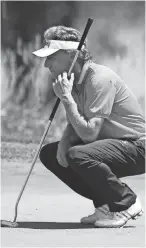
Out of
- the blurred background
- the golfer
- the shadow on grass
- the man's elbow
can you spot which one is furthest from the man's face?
the blurred background

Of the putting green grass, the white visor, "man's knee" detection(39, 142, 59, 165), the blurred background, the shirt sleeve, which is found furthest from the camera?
the blurred background

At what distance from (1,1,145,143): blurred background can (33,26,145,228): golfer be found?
12.2ft

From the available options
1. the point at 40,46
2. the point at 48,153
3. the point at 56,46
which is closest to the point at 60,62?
the point at 56,46

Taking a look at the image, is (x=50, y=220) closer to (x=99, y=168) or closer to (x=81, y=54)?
(x=99, y=168)

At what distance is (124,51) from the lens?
7984 mm

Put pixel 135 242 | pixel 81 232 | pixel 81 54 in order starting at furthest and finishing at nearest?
pixel 81 54 < pixel 81 232 < pixel 135 242

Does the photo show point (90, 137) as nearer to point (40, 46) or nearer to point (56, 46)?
point (56, 46)

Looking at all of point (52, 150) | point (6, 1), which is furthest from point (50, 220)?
point (6, 1)

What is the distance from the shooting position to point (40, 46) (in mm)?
7980

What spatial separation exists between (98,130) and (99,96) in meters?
0.20

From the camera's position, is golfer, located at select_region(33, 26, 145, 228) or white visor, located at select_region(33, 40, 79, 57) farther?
white visor, located at select_region(33, 40, 79, 57)

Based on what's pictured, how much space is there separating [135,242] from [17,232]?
0.70m

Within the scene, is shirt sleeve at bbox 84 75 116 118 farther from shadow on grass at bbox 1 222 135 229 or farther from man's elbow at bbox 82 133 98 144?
shadow on grass at bbox 1 222 135 229

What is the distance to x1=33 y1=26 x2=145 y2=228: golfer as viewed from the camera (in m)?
4.05
